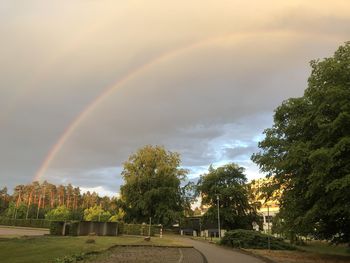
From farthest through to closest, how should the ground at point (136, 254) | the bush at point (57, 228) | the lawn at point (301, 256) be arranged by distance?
1. the bush at point (57, 228)
2. the lawn at point (301, 256)
3. the ground at point (136, 254)

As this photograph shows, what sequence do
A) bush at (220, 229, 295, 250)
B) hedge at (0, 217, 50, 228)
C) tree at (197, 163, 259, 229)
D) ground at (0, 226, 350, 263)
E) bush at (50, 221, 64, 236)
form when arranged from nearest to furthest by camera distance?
ground at (0, 226, 350, 263), bush at (220, 229, 295, 250), bush at (50, 221, 64, 236), tree at (197, 163, 259, 229), hedge at (0, 217, 50, 228)


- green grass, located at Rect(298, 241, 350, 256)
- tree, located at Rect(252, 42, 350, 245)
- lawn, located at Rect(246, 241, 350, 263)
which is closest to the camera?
tree, located at Rect(252, 42, 350, 245)

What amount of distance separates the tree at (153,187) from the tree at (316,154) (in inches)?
1794

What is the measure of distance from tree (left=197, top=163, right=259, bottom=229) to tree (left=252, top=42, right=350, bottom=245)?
173 feet

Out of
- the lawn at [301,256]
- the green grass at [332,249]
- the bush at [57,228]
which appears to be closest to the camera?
the lawn at [301,256]

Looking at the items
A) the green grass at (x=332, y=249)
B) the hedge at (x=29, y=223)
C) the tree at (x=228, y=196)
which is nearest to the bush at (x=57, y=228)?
the green grass at (x=332, y=249)

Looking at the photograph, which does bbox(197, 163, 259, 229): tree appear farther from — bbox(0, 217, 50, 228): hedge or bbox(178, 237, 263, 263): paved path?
bbox(178, 237, 263, 263): paved path

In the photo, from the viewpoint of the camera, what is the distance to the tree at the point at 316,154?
931 inches

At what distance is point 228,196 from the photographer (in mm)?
86562

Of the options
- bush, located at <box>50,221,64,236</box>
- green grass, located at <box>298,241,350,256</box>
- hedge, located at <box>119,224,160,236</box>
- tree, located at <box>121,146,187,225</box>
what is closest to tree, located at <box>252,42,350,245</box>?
green grass, located at <box>298,241,350,256</box>

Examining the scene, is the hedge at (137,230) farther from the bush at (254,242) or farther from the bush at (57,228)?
the bush at (254,242)

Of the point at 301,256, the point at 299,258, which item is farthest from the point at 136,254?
the point at 301,256

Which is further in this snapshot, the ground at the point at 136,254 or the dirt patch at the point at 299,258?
the dirt patch at the point at 299,258

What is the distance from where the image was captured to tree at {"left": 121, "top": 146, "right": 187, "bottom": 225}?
3022 inches
